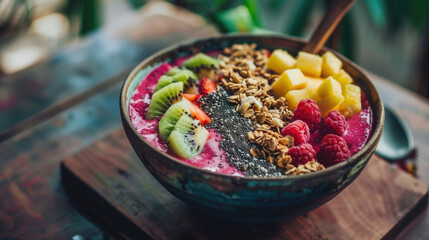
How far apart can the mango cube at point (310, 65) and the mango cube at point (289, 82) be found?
0.07 metres

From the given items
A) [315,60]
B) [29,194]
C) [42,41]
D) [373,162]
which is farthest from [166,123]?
[42,41]

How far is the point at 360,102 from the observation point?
1.09 m

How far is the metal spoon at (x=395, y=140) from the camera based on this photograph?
1405mm

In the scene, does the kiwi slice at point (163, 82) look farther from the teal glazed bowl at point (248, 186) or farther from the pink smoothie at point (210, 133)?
the teal glazed bowl at point (248, 186)

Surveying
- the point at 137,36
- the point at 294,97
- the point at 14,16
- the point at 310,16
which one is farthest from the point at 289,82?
the point at 14,16

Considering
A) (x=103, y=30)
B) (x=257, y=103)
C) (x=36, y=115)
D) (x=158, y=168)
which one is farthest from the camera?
(x=103, y=30)

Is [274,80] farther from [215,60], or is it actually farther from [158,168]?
[158,168]

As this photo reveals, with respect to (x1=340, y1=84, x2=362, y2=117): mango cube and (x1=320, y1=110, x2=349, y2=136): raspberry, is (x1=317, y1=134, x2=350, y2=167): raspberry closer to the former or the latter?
(x1=320, y1=110, x2=349, y2=136): raspberry

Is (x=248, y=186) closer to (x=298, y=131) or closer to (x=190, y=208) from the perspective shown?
(x=298, y=131)

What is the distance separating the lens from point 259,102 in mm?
1059

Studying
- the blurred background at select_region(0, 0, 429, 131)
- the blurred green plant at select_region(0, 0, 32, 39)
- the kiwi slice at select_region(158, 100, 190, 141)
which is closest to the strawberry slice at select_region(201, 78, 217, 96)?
the kiwi slice at select_region(158, 100, 190, 141)

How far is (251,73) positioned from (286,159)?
1.12ft

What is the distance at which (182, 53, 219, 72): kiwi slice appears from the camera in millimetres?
1208

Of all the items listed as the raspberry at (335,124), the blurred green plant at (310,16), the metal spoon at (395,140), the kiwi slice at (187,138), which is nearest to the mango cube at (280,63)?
the raspberry at (335,124)
